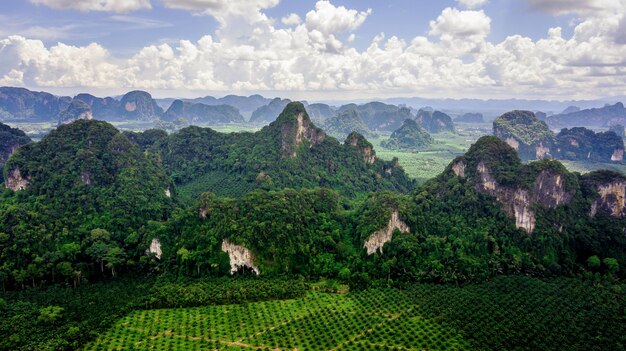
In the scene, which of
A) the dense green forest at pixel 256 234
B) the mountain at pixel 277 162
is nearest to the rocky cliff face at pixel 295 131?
the mountain at pixel 277 162

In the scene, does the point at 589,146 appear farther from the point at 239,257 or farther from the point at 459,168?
the point at 239,257

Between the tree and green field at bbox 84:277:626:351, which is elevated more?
the tree

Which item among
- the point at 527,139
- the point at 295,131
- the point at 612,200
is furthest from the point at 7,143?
the point at 527,139

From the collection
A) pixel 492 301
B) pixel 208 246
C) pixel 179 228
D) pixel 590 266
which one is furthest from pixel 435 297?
pixel 179 228

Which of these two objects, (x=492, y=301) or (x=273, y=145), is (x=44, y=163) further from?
(x=492, y=301)

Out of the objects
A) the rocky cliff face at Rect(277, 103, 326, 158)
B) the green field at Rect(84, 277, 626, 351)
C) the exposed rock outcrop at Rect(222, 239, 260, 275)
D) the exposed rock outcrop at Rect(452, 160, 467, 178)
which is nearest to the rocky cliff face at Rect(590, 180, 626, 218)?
the green field at Rect(84, 277, 626, 351)

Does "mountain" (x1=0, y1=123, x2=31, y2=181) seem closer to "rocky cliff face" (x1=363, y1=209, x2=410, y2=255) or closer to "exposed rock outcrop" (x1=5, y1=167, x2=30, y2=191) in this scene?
"exposed rock outcrop" (x1=5, y1=167, x2=30, y2=191)
